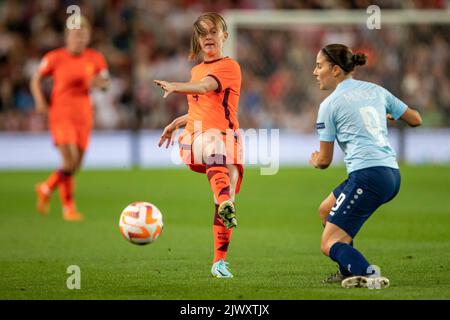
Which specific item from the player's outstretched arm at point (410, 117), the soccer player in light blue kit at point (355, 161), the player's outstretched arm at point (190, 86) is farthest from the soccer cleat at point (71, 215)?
the player's outstretched arm at point (410, 117)

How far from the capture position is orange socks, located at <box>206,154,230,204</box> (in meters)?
7.83

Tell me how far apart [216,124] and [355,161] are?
4.58 ft

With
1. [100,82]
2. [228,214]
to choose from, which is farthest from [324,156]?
[100,82]

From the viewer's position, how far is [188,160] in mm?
8219

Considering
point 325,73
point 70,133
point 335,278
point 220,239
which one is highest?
point 70,133

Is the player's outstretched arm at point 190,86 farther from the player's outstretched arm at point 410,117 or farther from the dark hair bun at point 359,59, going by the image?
the player's outstretched arm at point 410,117

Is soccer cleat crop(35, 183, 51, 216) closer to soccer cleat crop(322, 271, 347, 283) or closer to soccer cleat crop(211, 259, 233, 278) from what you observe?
soccer cleat crop(211, 259, 233, 278)

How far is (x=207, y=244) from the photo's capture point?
1081 centimetres

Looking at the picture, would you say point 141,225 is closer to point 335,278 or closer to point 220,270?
point 220,270

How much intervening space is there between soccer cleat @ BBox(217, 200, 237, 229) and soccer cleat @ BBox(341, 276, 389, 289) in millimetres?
988

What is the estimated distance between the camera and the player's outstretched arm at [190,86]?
284 inches

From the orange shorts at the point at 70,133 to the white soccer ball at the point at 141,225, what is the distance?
6054 mm

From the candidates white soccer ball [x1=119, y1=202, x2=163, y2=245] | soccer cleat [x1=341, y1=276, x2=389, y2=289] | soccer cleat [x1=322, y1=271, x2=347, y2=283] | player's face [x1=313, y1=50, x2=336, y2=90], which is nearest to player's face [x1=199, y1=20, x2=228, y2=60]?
player's face [x1=313, y1=50, x2=336, y2=90]
